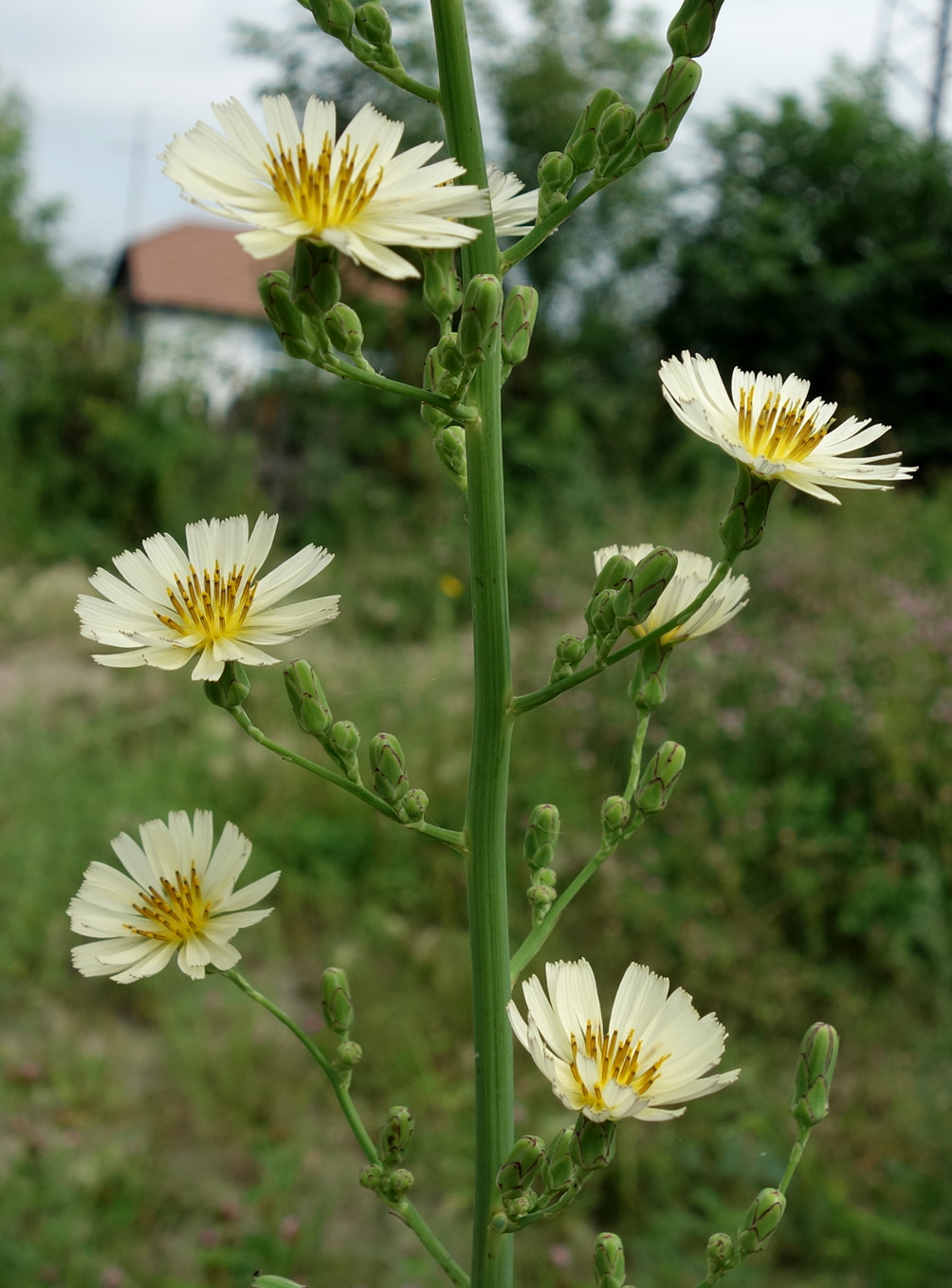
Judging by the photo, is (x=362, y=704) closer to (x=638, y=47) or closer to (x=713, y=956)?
(x=713, y=956)

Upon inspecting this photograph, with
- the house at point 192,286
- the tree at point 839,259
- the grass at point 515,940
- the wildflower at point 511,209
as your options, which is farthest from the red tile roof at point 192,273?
the wildflower at point 511,209

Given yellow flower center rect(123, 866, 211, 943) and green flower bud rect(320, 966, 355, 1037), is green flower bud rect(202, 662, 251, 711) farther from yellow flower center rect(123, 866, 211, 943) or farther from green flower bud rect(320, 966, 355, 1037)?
green flower bud rect(320, 966, 355, 1037)

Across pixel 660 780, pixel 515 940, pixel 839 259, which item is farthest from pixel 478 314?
pixel 839 259

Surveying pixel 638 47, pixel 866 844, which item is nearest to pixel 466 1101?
pixel 866 844

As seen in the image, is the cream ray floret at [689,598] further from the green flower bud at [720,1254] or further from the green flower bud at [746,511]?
the green flower bud at [720,1254]

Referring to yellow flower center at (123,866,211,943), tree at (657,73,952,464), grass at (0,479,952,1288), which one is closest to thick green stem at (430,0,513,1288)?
yellow flower center at (123,866,211,943)
